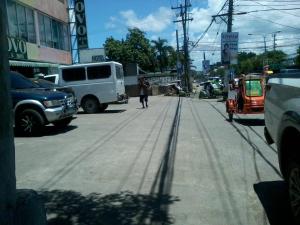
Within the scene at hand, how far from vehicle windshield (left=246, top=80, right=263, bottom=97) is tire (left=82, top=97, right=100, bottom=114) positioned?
780 cm

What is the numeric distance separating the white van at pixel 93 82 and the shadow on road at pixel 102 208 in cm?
1532

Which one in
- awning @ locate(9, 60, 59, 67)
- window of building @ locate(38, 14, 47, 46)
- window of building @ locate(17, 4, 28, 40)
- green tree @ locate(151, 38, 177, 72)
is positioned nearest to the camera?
awning @ locate(9, 60, 59, 67)

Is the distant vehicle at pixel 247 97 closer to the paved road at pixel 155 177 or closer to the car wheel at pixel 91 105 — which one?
the paved road at pixel 155 177

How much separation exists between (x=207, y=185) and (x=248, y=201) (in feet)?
3.56

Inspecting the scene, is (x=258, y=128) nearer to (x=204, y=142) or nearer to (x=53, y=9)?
(x=204, y=142)

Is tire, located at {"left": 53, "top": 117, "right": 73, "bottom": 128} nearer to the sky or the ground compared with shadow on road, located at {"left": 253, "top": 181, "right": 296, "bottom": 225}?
nearer to the sky

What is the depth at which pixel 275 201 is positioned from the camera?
642 centimetres

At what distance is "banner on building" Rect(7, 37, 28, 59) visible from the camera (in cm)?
2431

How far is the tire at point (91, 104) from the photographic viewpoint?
22.8m

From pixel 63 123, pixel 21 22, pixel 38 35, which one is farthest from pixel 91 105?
pixel 38 35

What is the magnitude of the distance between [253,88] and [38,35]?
654 inches

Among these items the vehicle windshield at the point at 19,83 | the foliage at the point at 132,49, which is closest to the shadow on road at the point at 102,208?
the vehicle windshield at the point at 19,83

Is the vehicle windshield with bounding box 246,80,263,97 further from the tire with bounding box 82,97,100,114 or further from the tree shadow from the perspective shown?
the tire with bounding box 82,97,100,114

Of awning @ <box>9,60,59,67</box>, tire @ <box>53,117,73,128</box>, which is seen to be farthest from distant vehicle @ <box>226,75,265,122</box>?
awning @ <box>9,60,59,67</box>
